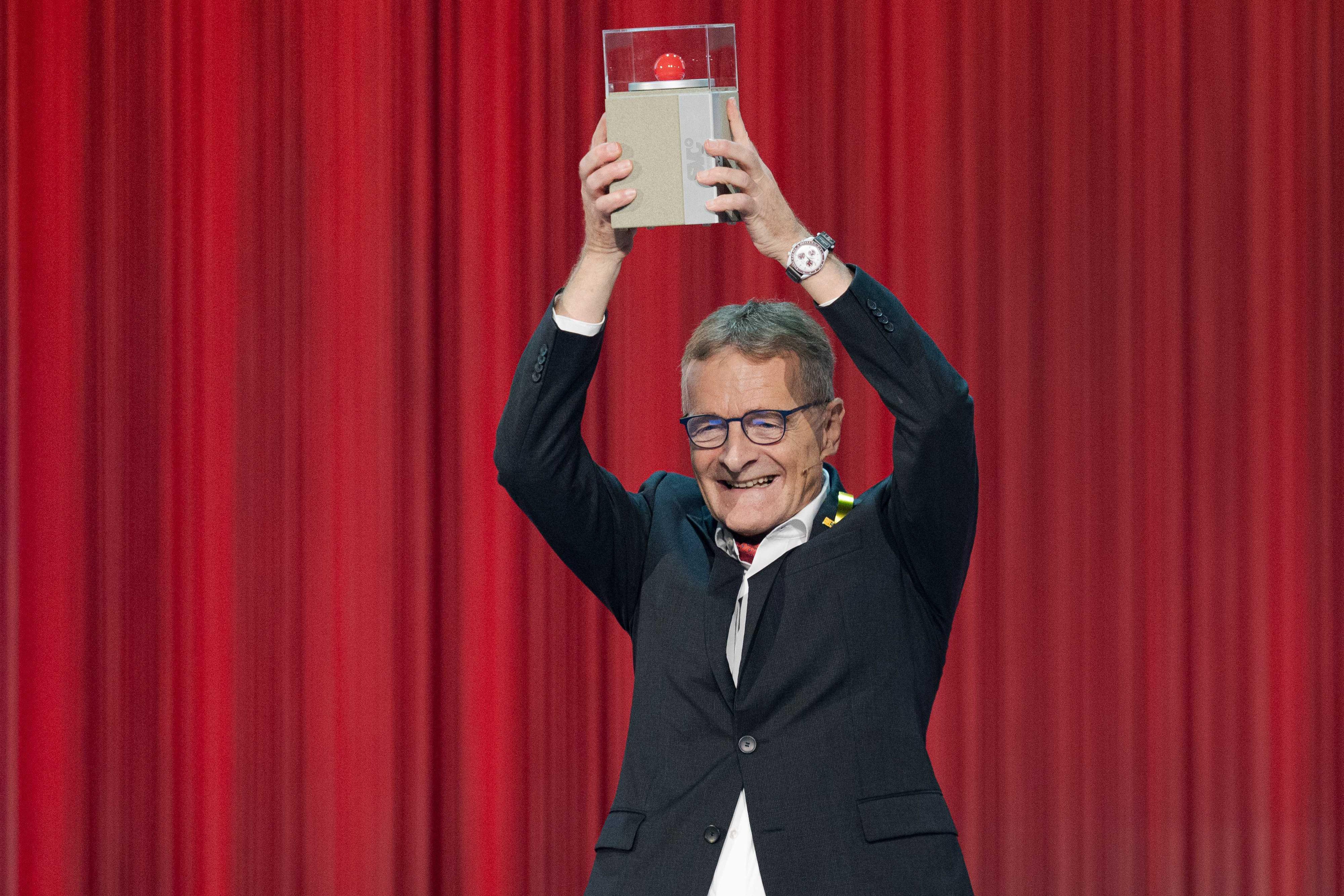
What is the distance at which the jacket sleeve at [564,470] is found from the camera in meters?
1.54

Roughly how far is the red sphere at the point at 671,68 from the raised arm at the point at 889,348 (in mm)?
75

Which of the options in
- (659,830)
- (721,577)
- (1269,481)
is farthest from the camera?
(1269,481)

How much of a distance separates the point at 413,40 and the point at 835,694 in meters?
2.24

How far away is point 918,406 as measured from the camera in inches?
55.6

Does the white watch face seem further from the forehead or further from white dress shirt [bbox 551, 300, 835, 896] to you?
the forehead

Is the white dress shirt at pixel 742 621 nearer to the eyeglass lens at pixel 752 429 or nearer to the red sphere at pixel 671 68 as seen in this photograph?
the eyeglass lens at pixel 752 429

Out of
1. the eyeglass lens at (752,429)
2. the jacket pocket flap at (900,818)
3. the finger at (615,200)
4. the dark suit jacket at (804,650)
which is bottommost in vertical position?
the jacket pocket flap at (900,818)

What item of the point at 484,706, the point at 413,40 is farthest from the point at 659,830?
the point at 413,40

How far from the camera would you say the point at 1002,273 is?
2.99 meters

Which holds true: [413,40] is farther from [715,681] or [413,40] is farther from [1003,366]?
[715,681]

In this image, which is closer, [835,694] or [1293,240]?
[835,694]

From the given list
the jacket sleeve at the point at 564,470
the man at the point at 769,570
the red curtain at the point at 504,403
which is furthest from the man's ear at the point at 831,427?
the red curtain at the point at 504,403

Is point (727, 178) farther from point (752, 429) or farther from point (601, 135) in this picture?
point (752, 429)

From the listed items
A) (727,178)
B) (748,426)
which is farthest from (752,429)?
(727,178)
